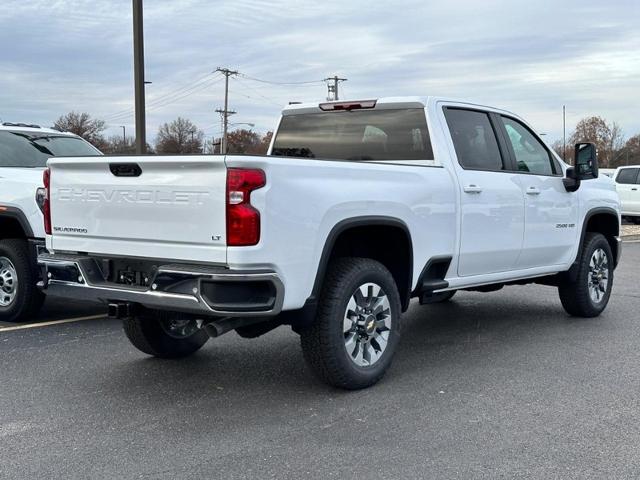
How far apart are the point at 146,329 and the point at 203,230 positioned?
67.2 inches

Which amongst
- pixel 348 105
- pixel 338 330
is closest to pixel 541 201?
pixel 348 105

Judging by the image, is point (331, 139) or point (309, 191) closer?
point (309, 191)

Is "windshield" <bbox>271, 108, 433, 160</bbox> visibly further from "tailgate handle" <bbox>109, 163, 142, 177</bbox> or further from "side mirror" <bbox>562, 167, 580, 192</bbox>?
"tailgate handle" <bbox>109, 163, 142, 177</bbox>

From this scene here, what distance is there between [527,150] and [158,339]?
3.62 m

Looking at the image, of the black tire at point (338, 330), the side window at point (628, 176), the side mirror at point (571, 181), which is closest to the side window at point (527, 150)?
the side mirror at point (571, 181)

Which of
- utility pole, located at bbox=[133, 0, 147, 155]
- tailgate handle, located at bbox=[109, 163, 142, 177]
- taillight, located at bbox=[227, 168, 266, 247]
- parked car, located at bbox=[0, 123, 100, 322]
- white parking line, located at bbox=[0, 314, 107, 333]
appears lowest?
white parking line, located at bbox=[0, 314, 107, 333]

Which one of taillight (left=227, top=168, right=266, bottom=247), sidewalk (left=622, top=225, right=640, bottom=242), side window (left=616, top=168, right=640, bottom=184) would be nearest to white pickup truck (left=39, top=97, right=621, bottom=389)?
taillight (left=227, top=168, right=266, bottom=247)

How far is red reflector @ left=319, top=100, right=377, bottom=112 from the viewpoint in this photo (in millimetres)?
6070

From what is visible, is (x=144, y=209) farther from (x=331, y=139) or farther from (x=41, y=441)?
(x=331, y=139)

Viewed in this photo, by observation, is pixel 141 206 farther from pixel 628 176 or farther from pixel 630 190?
pixel 628 176

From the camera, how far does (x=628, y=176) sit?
20781mm

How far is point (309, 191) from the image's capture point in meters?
4.29

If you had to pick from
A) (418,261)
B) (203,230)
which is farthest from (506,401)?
(203,230)

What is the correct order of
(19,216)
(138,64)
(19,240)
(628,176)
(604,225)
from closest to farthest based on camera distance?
(19,216) < (19,240) < (604,225) < (138,64) < (628,176)
